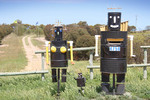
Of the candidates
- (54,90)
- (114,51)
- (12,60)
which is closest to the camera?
(114,51)

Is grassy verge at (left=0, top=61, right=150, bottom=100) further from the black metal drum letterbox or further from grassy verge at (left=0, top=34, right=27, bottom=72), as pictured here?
grassy verge at (left=0, top=34, right=27, bottom=72)

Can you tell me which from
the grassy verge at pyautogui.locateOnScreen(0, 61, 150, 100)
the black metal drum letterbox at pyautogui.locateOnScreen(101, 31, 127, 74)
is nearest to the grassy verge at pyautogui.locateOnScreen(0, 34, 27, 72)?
the grassy verge at pyautogui.locateOnScreen(0, 61, 150, 100)

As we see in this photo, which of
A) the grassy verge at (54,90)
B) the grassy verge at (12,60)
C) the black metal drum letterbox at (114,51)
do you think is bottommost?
the grassy verge at (12,60)

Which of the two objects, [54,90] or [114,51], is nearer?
[114,51]

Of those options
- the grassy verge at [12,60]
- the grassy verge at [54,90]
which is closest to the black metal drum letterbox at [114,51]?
the grassy verge at [54,90]

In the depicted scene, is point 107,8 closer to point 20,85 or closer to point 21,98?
point 21,98

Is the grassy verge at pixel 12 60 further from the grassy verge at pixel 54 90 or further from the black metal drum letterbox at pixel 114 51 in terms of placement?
the black metal drum letterbox at pixel 114 51

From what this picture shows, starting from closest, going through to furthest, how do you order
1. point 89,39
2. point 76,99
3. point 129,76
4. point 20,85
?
point 76,99 < point 20,85 < point 129,76 < point 89,39

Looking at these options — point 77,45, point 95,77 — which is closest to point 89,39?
point 77,45

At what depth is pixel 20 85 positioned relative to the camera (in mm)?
6109

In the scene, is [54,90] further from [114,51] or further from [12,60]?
[12,60]

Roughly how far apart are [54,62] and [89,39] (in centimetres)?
1377

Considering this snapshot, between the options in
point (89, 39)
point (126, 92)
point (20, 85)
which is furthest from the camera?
Result: point (89, 39)

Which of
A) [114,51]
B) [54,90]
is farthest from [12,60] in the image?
[114,51]
